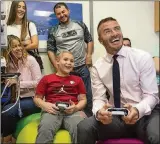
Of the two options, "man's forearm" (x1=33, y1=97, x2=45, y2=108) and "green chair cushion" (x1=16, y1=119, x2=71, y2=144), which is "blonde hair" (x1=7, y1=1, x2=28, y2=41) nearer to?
"man's forearm" (x1=33, y1=97, x2=45, y2=108)

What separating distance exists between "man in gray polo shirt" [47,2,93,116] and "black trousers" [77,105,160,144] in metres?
0.48

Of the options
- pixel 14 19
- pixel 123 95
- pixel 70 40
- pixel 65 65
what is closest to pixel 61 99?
pixel 65 65

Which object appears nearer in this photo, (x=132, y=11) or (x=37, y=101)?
(x=37, y=101)

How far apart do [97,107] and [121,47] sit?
263mm

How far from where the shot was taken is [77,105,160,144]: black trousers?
0.88 meters

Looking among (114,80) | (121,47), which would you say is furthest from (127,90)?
(121,47)

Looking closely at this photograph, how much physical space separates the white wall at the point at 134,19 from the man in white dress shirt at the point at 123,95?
0.13 m

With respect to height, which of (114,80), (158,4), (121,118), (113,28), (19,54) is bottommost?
(121,118)

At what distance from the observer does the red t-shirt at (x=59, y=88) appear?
1137mm

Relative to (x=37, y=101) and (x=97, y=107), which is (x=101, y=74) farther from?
(x=37, y=101)

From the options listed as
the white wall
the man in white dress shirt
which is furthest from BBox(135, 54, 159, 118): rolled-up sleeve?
the white wall

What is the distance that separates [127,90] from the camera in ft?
3.23

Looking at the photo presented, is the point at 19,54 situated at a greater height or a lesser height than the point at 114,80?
greater

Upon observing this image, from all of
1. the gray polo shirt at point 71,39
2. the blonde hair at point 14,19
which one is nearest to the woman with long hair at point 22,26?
the blonde hair at point 14,19
